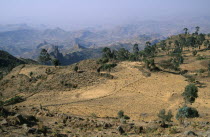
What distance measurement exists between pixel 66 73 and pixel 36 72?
1112 cm

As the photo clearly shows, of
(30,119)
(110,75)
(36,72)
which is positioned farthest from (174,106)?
(36,72)

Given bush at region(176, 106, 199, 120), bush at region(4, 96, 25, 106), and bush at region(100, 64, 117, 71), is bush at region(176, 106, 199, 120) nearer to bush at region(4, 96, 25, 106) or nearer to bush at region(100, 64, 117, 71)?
bush at region(4, 96, 25, 106)

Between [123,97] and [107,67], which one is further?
[107,67]

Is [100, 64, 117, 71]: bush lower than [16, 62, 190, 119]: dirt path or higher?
higher

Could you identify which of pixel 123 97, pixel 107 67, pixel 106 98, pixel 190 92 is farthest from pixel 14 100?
pixel 190 92

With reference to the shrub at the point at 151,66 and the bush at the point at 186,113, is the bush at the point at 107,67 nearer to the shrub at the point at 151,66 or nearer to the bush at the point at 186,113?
the shrub at the point at 151,66

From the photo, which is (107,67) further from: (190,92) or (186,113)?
(186,113)

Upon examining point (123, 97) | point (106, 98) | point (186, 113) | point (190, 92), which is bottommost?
point (106, 98)

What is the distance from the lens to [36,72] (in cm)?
5800

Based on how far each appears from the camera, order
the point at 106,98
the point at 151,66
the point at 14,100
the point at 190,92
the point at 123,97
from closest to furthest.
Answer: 1. the point at 190,92
2. the point at 14,100
3. the point at 123,97
4. the point at 106,98
5. the point at 151,66

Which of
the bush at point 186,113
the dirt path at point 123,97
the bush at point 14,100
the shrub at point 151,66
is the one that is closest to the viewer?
the bush at point 186,113

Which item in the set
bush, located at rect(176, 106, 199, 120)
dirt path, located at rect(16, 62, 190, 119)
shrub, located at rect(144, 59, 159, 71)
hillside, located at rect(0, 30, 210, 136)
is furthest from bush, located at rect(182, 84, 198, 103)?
shrub, located at rect(144, 59, 159, 71)

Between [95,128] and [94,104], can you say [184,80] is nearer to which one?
[94,104]

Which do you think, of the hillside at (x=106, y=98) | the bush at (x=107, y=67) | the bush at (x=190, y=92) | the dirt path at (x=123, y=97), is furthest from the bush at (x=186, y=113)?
the bush at (x=107, y=67)
